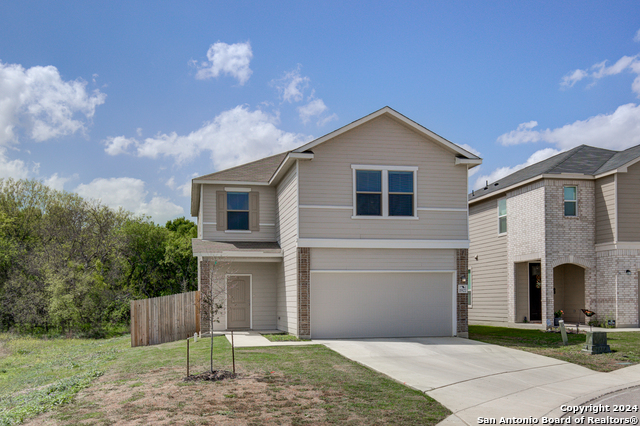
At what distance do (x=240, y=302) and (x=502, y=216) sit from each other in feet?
39.5

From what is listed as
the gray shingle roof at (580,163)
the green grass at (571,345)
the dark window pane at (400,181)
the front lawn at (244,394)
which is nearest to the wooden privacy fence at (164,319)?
the front lawn at (244,394)

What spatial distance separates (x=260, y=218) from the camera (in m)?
21.4

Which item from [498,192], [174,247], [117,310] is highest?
[498,192]

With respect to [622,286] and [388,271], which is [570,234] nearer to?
[622,286]

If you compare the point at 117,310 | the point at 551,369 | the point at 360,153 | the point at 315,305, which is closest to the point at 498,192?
the point at 360,153

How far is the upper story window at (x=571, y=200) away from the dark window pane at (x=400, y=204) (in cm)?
743

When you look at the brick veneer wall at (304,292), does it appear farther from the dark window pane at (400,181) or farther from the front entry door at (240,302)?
the front entry door at (240,302)

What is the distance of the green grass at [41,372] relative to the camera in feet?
29.7

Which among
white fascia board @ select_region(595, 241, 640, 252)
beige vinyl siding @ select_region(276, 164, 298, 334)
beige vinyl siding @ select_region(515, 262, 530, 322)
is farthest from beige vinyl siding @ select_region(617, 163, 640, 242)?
beige vinyl siding @ select_region(276, 164, 298, 334)

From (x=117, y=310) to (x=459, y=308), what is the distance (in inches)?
659

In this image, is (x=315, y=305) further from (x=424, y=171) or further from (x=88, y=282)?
(x=88, y=282)

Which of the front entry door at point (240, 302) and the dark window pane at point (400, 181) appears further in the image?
the front entry door at point (240, 302)

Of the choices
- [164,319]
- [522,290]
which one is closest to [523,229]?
[522,290]

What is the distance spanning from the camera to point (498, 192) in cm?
2422
